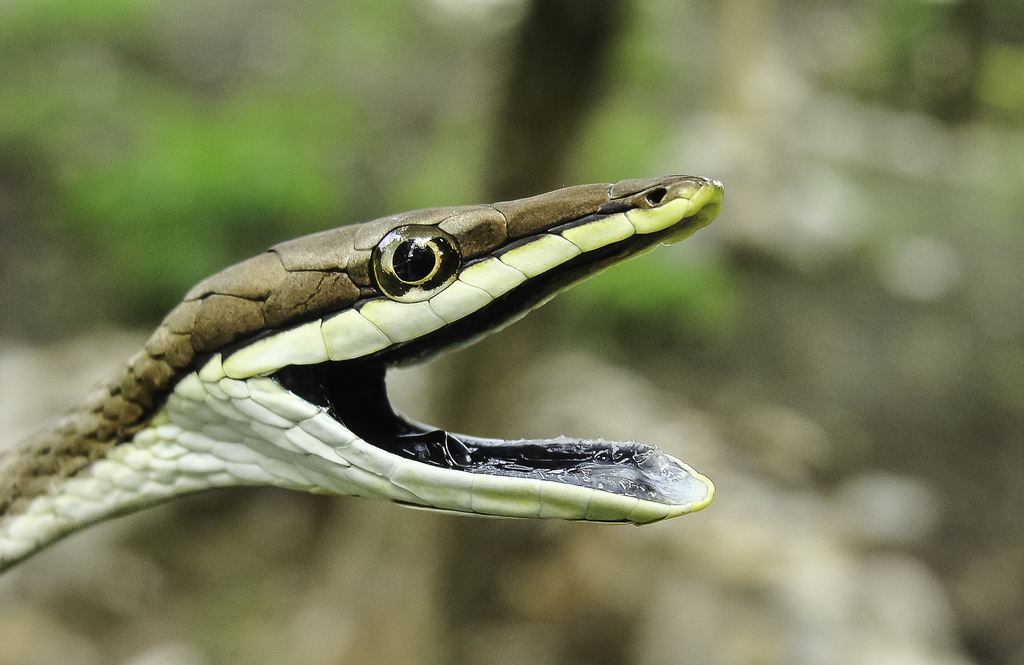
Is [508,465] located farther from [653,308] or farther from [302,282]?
[653,308]

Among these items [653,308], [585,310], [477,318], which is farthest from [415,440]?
[653,308]

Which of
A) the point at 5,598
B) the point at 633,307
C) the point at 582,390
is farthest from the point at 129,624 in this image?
the point at 633,307

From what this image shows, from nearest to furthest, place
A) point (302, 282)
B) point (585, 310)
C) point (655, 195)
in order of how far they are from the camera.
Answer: point (655, 195), point (302, 282), point (585, 310)

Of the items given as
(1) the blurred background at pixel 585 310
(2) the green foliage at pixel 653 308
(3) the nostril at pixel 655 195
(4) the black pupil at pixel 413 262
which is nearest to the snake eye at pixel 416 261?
(4) the black pupil at pixel 413 262

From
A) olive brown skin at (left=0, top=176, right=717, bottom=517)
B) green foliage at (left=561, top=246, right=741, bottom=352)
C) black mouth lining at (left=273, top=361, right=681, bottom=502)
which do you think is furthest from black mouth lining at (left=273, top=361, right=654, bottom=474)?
green foliage at (left=561, top=246, right=741, bottom=352)

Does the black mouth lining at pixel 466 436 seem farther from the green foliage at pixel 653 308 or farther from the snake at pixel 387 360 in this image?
the green foliage at pixel 653 308

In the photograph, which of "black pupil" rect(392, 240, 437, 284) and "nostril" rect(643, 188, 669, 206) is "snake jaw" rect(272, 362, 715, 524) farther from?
"nostril" rect(643, 188, 669, 206)
